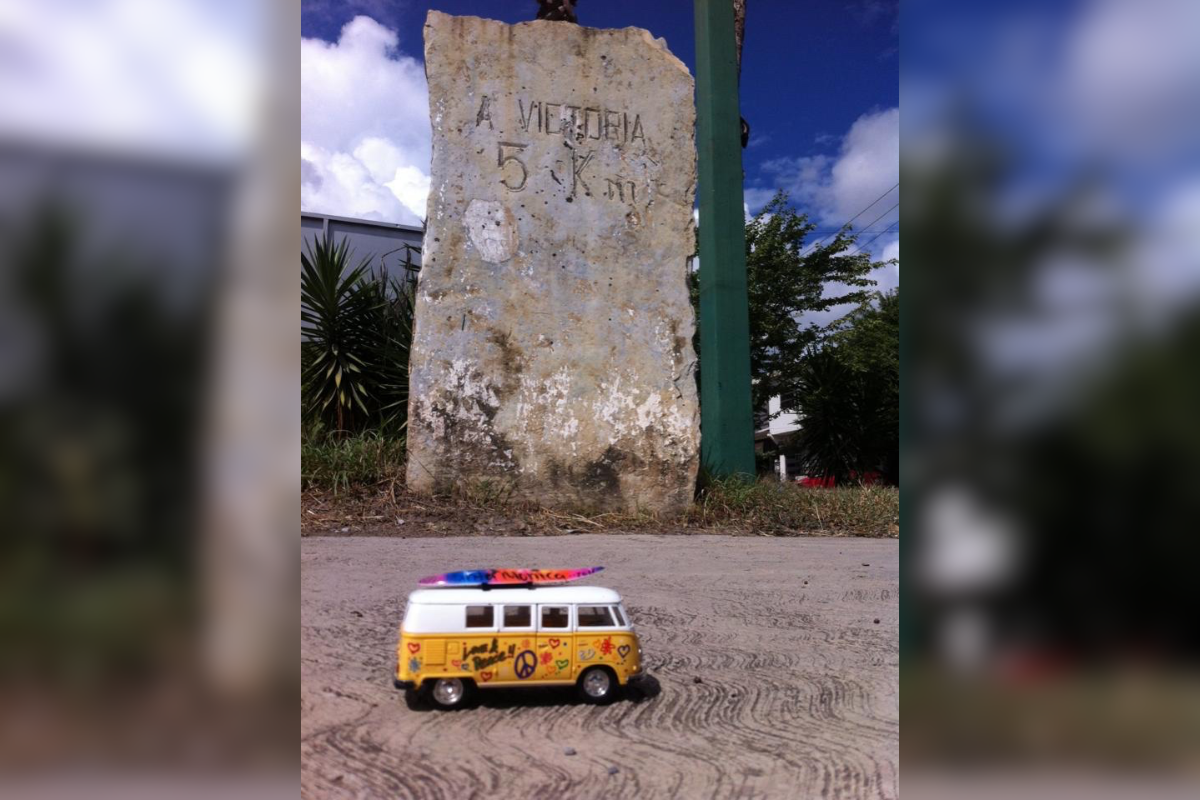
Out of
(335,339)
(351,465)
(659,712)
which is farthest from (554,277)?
(659,712)

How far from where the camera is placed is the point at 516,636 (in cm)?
110

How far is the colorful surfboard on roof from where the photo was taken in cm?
113

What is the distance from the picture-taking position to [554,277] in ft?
10.8

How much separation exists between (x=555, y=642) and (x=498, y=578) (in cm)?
13

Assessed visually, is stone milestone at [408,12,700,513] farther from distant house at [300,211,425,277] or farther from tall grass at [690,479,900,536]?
distant house at [300,211,425,277]

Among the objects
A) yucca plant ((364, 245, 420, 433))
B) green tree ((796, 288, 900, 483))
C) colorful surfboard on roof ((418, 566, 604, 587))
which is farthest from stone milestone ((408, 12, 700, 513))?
green tree ((796, 288, 900, 483))

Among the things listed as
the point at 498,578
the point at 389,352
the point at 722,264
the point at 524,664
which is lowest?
the point at 524,664

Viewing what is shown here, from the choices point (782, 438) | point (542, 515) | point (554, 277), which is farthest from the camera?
point (782, 438)

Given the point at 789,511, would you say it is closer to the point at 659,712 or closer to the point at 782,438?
the point at 659,712

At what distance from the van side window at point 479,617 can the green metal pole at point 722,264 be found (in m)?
3.59

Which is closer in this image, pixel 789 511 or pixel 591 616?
pixel 591 616

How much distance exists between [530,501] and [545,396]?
0.45 meters

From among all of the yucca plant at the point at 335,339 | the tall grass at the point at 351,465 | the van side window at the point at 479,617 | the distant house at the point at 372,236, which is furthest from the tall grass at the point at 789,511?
the distant house at the point at 372,236

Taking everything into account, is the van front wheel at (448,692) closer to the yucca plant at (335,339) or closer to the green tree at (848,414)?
the yucca plant at (335,339)
